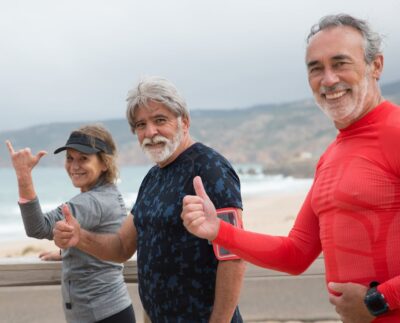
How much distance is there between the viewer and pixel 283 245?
2.03 m

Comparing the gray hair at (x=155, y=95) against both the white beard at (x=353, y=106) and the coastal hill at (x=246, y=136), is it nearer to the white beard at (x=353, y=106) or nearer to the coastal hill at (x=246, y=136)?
the white beard at (x=353, y=106)

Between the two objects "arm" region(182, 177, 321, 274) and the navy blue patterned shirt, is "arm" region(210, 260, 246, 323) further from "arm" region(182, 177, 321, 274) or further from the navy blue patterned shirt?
"arm" region(182, 177, 321, 274)

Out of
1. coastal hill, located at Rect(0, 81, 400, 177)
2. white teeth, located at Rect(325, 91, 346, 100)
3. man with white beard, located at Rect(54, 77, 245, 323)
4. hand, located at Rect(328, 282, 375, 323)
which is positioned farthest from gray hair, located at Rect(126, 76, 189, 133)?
coastal hill, located at Rect(0, 81, 400, 177)

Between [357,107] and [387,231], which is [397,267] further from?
[357,107]

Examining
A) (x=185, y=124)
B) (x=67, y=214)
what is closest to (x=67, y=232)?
(x=67, y=214)

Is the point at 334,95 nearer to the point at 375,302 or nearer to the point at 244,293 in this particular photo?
the point at 375,302

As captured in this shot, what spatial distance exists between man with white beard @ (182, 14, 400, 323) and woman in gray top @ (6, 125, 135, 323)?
997 millimetres

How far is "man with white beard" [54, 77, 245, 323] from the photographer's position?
89.4 inches

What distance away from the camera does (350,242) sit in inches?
68.3

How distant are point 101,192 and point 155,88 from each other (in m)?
Result: 0.75

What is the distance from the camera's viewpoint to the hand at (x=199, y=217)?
6.20 ft

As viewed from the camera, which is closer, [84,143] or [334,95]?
[334,95]

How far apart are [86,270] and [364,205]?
1578 mm

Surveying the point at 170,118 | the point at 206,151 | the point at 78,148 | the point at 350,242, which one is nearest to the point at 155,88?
the point at 170,118
